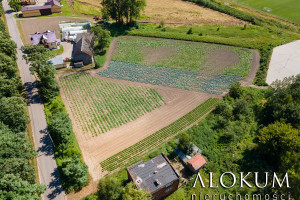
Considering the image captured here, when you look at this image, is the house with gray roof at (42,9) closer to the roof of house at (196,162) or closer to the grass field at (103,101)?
the grass field at (103,101)

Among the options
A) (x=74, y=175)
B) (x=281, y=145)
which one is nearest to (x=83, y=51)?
(x=74, y=175)

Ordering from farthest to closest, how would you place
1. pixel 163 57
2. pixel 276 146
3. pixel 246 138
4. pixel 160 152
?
pixel 163 57 → pixel 246 138 → pixel 160 152 → pixel 276 146

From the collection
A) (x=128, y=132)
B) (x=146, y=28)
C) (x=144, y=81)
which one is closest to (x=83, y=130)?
(x=128, y=132)

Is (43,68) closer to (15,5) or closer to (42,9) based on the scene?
(42,9)

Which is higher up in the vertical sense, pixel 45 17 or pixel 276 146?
pixel 45 17

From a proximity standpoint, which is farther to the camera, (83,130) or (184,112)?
(184,112)

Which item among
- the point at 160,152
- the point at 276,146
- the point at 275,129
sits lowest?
the point at 160,152

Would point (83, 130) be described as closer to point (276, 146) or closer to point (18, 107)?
point (18, 107)

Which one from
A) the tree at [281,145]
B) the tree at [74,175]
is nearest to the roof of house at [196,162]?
the tree at [281,145]
